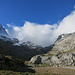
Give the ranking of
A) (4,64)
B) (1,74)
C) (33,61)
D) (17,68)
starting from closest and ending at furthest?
(1,74), (4,64), (17,68), (33,61)

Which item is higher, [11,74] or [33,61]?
[33,61]

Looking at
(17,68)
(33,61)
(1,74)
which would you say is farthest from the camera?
(33,61)

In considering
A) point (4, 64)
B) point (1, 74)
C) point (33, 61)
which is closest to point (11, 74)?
point (1, 74)

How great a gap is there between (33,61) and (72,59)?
194ft

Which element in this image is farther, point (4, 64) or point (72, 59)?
point (72, 59)

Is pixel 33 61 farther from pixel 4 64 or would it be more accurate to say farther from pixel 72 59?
pixel 4 64

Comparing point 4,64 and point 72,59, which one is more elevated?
point 72,59

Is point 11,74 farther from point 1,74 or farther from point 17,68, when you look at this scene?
point 17,68

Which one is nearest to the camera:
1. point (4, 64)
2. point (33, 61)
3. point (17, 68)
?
point (4, 64)

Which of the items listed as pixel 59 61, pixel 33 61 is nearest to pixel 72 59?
pixel 59 61

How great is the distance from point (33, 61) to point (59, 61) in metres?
39.7

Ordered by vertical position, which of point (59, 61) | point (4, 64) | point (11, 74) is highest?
point (59, 61)

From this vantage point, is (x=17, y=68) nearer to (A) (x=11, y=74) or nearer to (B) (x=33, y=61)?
(A) (x=11, y=74)

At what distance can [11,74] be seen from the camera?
898 inches
